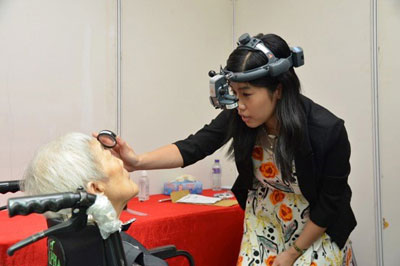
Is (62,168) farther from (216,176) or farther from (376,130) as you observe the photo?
(216,176)

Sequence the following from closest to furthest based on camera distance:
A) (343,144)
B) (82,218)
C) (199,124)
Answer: (82,218) < (343,144) < (199,124)

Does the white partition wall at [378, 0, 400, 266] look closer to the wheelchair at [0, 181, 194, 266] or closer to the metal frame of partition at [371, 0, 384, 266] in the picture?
the metal frame of partition at [371, 0, 384, 266]

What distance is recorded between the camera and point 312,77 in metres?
2.68

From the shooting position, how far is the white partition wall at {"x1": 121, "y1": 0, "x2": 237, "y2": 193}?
8.64 ft

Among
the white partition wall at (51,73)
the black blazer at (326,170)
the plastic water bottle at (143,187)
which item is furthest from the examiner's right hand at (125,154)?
the plastic water bottle at (143,187)

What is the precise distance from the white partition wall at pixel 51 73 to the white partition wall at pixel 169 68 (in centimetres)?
15

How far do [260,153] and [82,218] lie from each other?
993mm

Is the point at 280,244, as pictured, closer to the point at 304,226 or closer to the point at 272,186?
the point at 304,226

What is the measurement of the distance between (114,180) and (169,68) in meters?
1.79

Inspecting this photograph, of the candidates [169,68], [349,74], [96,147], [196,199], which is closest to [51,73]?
[169,68]

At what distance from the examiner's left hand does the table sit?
0.64m

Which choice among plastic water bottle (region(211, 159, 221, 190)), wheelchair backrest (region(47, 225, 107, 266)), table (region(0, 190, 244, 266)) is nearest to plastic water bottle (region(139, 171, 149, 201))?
table (region(0, 190, 244, 266))

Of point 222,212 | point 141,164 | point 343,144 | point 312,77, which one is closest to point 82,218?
point 141,164

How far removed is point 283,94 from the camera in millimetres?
1519
